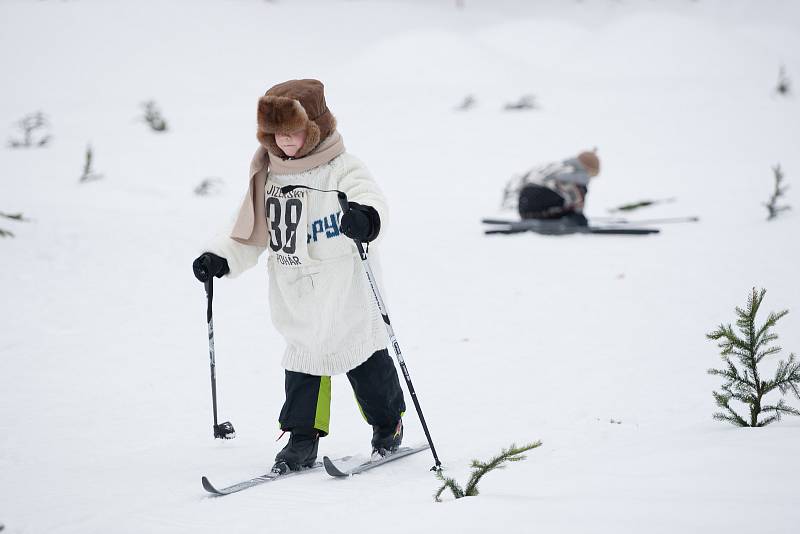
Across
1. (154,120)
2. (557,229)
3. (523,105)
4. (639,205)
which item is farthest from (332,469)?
(523,105)

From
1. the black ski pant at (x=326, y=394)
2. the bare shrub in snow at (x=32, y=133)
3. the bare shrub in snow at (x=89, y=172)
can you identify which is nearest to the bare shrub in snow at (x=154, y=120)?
the bare shrub in snow at (x=32, y=133)

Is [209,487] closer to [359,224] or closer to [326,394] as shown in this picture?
[326,394]

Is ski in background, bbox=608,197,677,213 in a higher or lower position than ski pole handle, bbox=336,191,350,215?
higher

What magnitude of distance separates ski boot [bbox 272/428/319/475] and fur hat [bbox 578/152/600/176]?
222 inches

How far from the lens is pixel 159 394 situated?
15.6ft

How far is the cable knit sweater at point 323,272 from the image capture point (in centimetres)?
349

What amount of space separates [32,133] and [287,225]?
9857mm

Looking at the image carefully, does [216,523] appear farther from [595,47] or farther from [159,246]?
[595,47]

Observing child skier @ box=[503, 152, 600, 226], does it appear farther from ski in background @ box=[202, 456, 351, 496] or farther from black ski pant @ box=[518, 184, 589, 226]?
ski in background @ box=[202, 456, 351, 496]

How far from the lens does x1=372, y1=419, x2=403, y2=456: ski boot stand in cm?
365

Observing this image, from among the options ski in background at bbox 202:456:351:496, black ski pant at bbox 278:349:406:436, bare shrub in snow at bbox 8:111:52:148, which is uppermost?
bare shrub in snow at bbox 8:111:52:148

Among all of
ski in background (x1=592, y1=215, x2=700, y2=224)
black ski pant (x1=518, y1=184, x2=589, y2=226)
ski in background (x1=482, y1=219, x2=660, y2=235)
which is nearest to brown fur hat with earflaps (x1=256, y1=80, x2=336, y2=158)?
ski in background (x1=482, y1=219, x2=660, y2=235)

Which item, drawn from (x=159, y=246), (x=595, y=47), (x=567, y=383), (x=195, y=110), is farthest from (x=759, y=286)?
(x=595, y=47)

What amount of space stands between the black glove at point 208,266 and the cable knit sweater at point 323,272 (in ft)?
0.81
